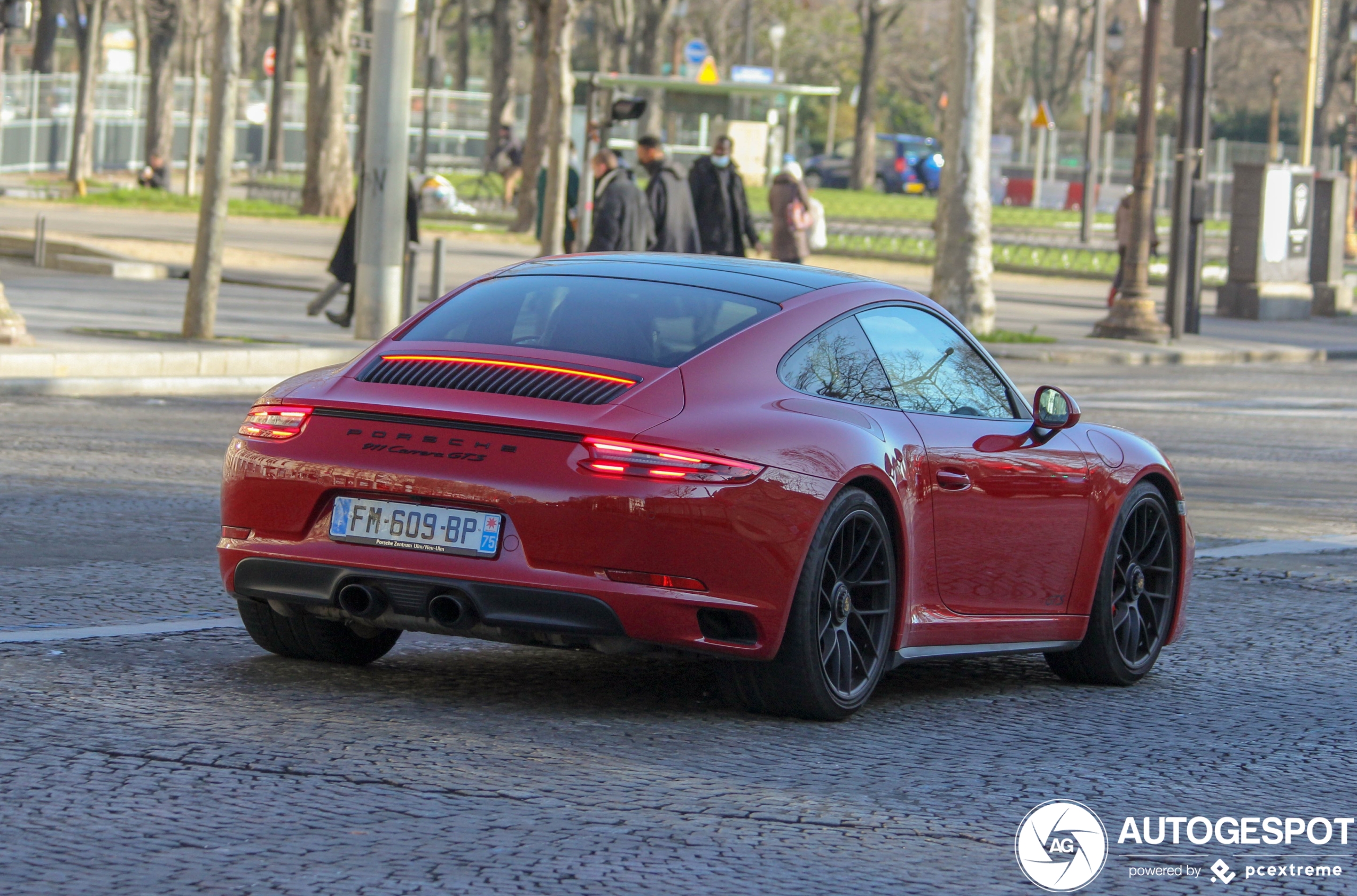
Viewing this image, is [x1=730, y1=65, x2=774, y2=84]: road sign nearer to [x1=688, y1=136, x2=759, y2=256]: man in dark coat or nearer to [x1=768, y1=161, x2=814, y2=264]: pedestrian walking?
[x1=768, y1=161, x2=814, y2=264]: pedestrian walking

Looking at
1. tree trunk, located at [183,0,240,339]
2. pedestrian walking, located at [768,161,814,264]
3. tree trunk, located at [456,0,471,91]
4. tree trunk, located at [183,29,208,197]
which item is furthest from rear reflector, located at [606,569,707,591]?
tree trunk, located at [456,0,471,91]

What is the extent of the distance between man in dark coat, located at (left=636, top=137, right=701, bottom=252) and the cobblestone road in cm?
1253

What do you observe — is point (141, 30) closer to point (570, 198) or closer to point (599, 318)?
point (570, 198)

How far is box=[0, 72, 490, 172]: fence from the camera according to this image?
52.8m

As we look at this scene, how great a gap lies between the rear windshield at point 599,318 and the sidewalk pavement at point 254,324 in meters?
9.40

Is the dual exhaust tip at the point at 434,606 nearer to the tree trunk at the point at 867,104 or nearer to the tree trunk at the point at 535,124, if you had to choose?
the tree trunk at the point at 535,124

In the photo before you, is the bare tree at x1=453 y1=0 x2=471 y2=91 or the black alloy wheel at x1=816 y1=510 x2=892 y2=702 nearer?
the black alloy wheel at x1=816 y1=510 x2=892 y2=702

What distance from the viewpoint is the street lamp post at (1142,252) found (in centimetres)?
2623

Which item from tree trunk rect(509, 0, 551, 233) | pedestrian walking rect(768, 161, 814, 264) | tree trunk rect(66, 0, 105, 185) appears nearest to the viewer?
pedestrian walking rect(768, 161, 814, 264)

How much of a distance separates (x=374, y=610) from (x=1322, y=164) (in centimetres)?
4133

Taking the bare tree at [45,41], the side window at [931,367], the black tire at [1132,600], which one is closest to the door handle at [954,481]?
the side window at [931,367]

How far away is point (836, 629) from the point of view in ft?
19.5

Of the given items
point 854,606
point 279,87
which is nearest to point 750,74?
point 279,87

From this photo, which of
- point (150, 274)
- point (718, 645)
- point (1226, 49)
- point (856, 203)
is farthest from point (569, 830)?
point (1226, 49)
